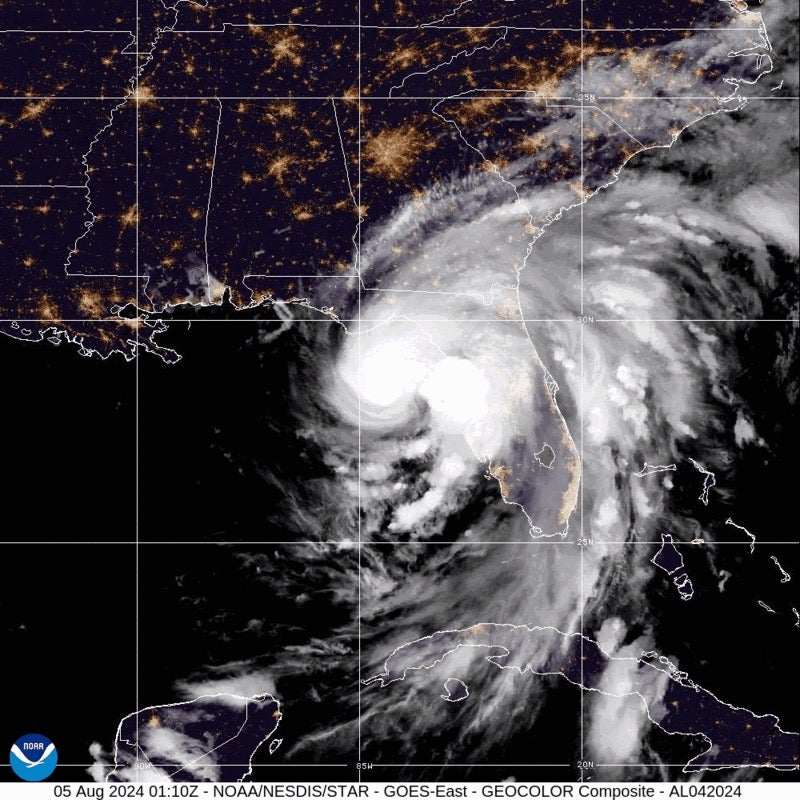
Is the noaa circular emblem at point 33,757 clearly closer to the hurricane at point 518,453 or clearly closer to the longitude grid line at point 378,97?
the hurricane at point 518,453

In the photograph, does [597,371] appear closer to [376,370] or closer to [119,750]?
[376,370]

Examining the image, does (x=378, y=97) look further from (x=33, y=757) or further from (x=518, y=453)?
(x=33, y=757)

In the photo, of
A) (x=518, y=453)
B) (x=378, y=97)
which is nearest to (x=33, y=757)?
(x=518, y=453)

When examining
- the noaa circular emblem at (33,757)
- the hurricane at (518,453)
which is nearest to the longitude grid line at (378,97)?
the hurricane at (518,453)

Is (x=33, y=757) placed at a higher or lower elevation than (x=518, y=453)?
lower

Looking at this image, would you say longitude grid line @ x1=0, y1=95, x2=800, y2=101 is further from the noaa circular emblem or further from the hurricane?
the noaa circular emblem

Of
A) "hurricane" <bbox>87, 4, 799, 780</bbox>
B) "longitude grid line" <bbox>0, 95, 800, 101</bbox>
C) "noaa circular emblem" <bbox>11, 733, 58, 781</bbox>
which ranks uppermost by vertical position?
"longitude grid line" <bbox>0, 95, 800, 101</bbox>

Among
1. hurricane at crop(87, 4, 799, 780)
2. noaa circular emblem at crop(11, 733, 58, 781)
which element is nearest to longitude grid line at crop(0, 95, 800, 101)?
hurricane at crop(87, 4, 799, 780)

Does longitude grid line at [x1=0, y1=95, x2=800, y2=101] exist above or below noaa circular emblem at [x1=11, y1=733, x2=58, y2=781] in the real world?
above
